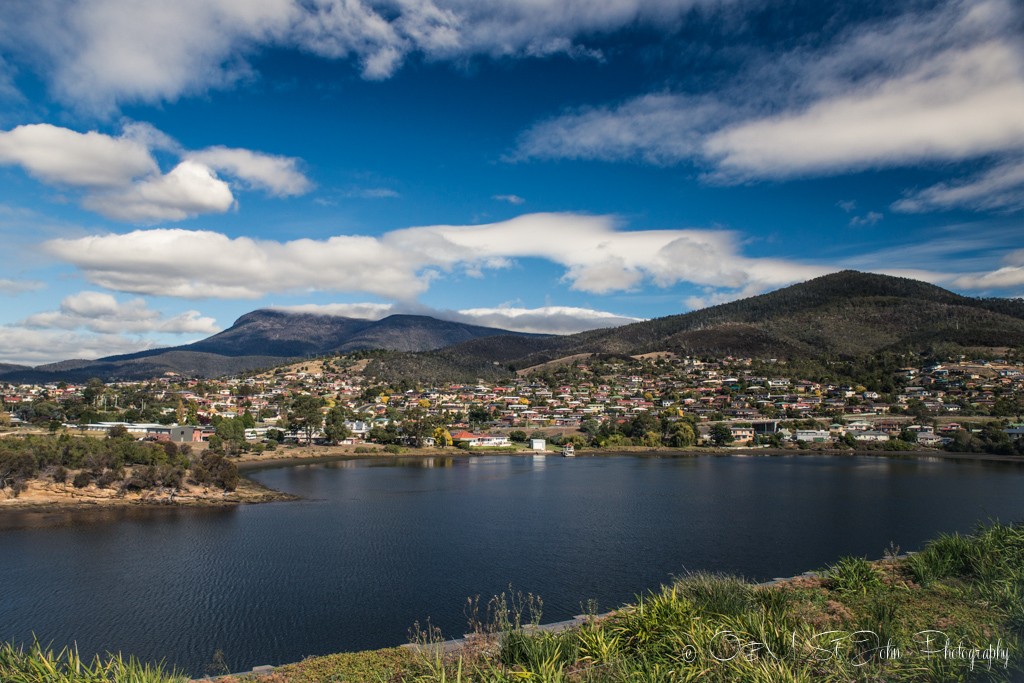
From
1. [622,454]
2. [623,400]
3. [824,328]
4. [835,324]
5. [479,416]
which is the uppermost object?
[835,324]

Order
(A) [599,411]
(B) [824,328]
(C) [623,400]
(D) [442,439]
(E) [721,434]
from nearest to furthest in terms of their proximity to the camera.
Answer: (E) [721,434] → (D) [442,439] → (A) [599,411] → (C) [623,400] → (B) [824,328]

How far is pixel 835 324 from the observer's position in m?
134

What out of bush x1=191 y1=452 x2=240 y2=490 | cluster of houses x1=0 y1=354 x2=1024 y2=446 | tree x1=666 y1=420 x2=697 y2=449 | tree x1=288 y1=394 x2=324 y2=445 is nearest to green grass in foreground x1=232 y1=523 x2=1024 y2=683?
bush x1=191 y1=452 x2=240 y2=490

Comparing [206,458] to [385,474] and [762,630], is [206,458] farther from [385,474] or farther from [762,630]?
[762,630]

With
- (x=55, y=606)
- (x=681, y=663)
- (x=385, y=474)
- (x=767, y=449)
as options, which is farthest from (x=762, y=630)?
(x=767, y=449)

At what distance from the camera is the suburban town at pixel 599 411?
61500 millimetres

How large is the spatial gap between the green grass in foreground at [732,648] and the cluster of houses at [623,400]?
174 ft

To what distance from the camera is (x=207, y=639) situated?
14.5 meters

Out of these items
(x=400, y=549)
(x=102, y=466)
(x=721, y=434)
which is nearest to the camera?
(x=400, y=549)

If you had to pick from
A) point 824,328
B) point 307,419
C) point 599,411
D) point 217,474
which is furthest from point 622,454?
point 824,328

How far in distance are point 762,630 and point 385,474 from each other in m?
42.6

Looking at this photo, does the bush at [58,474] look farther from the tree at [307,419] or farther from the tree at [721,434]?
the tree at [721,434]

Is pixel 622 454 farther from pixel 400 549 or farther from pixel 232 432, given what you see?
pixel 400 549

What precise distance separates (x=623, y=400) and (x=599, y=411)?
8.69 metres
